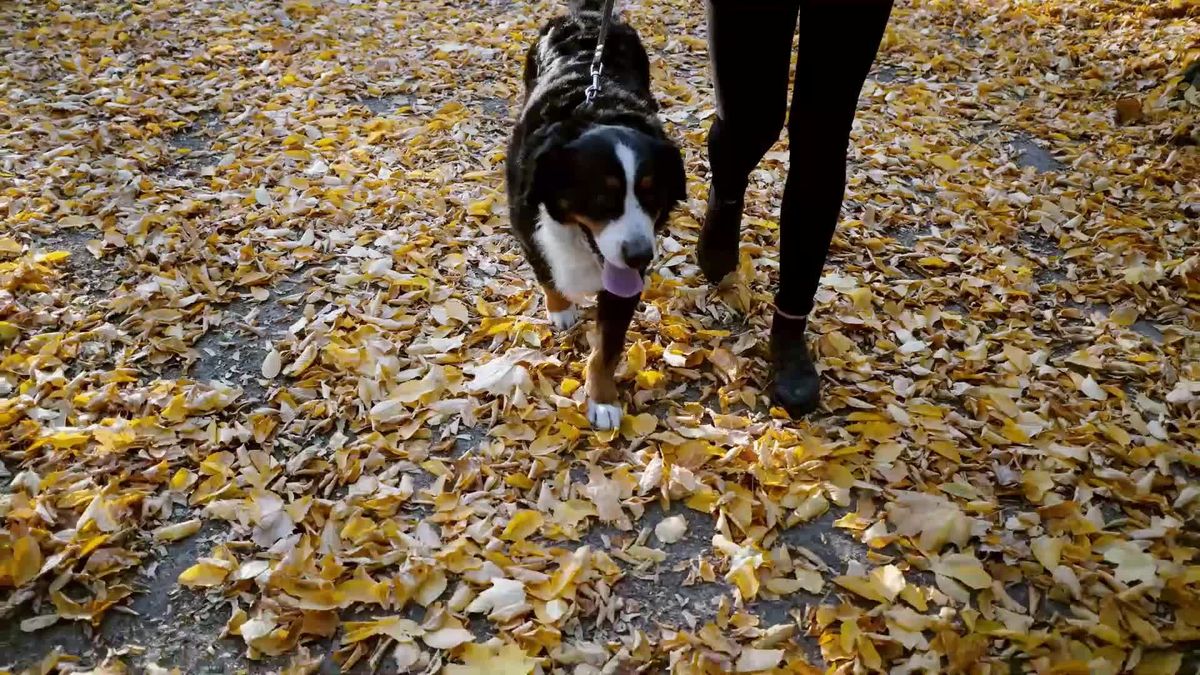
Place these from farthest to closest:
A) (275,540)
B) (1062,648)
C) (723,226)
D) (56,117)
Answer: (56,117) < (723,226) < (275,540) < (1062,648)

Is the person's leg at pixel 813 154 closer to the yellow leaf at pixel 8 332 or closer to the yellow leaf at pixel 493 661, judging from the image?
the yellow leaf at pixel 493 661

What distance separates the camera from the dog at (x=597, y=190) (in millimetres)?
2186

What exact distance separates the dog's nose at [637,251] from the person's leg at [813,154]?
43cm

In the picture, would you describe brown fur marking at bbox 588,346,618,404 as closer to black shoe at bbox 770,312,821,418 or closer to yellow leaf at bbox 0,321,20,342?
black shoe at bbox 770,312,821,418

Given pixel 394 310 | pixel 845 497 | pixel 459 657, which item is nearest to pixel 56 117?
pixel 394 310

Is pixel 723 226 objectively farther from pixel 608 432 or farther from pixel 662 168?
pixel 608 432

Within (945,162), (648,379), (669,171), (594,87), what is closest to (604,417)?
(648,379)

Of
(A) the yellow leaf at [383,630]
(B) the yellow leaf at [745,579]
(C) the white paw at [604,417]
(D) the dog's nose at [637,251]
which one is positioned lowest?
(B) the yellow leaf at [745,579]

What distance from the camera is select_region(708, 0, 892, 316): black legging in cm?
195

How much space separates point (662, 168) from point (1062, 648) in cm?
162

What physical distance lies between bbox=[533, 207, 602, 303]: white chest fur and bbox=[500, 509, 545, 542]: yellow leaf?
73 cm

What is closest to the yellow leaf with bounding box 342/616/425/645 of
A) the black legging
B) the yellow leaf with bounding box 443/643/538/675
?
the yellow leaf with bounding box 443/643/538/675

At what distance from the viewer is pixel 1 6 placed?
5379 mm

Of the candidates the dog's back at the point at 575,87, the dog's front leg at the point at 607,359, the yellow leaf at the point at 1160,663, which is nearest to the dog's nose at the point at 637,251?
the dog's front leg at the point at 607,359
